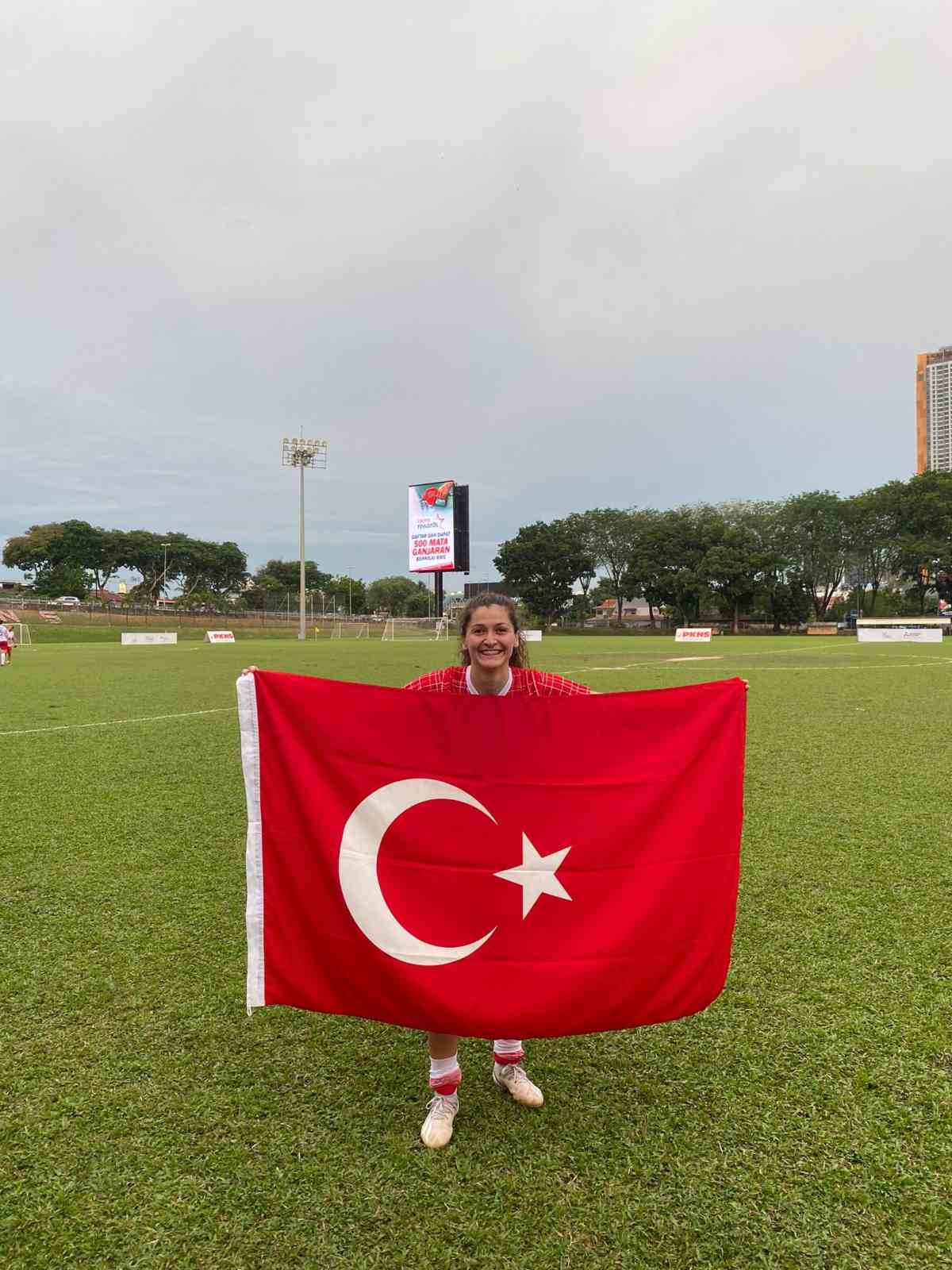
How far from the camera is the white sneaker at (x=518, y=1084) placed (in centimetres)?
204

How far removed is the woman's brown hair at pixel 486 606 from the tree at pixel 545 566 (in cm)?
6622

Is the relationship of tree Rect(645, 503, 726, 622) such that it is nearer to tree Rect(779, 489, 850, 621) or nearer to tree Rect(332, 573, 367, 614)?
tree Rect(779, 489, 850, 621)

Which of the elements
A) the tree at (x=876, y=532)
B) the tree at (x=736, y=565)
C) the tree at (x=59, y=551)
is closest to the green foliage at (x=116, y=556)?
the tree at (x=59, y=551)

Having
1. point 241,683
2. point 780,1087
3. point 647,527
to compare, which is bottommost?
point 780,1087

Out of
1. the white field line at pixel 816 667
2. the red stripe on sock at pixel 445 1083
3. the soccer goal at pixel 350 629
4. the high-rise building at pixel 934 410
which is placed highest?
the high-rise building at pixel 934 410

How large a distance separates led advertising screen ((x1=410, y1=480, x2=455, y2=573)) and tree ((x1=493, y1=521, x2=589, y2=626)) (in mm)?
23230

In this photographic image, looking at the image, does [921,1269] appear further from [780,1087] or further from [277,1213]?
[277,1213]

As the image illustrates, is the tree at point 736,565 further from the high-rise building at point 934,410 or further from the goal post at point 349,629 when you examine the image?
the high-rise building at point 934,410

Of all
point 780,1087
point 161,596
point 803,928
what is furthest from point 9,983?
point 161,596

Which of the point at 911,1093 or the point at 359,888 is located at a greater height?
the point at 359,888

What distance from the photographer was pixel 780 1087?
207cm

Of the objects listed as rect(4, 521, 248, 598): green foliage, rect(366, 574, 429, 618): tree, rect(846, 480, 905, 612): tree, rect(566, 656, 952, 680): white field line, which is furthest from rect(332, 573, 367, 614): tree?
rect(566, 656, 952, 680): white field line

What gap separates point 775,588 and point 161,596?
210ft

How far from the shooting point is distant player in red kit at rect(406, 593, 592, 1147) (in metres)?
2.00
